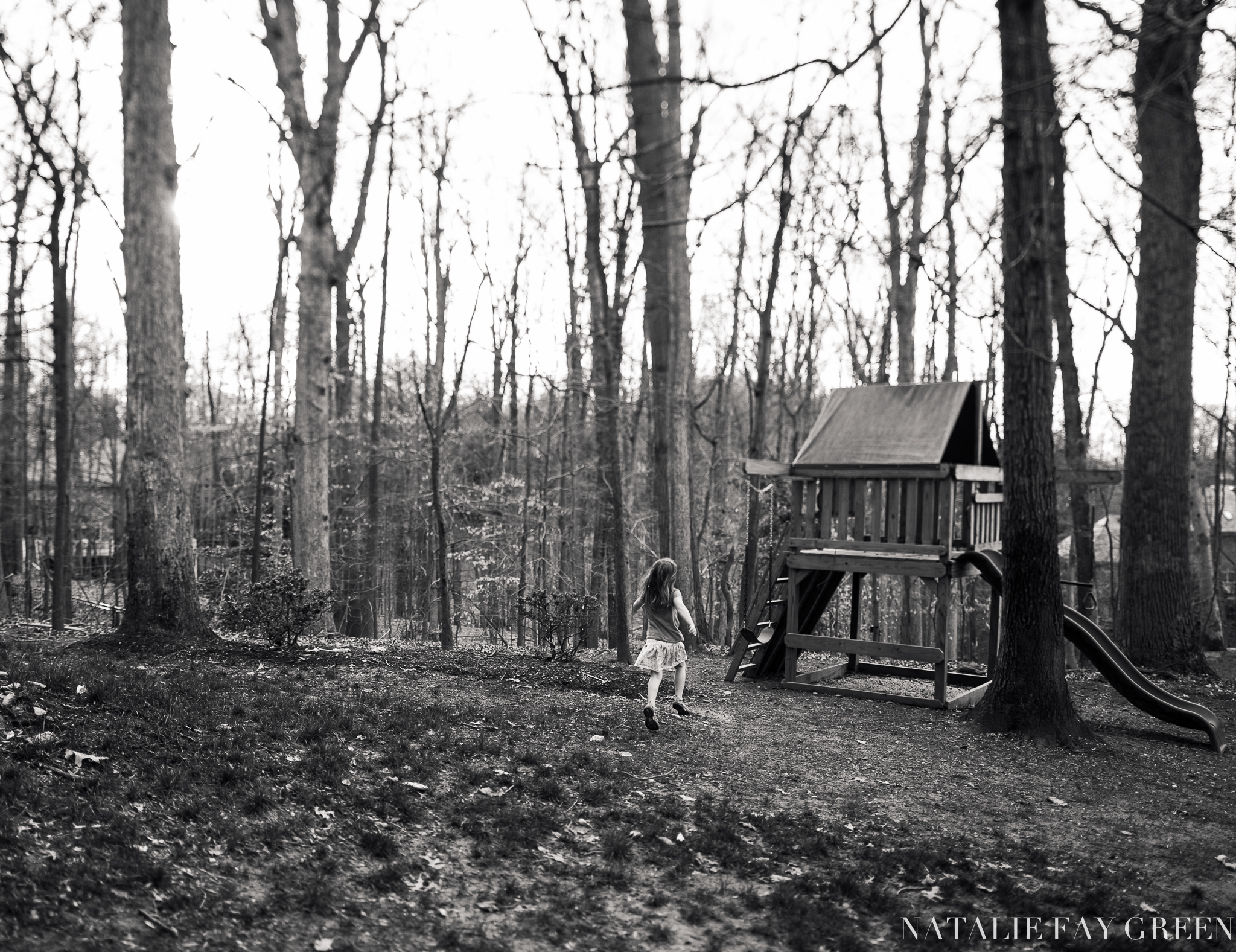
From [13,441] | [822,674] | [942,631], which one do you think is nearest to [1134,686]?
[942,631]

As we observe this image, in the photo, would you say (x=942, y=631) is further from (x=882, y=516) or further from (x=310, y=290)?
(x=310, y=290)

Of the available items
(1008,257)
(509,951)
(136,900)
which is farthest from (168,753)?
(1008,257)

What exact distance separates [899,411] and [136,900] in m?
8.75

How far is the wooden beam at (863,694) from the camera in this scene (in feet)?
32.3

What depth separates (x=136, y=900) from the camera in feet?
13.0

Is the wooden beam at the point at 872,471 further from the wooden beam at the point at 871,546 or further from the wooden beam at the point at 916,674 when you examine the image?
the wooden beam at the point at 916,674

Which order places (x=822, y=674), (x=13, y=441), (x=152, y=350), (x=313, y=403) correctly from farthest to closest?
1. (x=13, y=441)
2. (x=313, y=403)
3. (x=822, y=674)
4. (x=152, y=350)

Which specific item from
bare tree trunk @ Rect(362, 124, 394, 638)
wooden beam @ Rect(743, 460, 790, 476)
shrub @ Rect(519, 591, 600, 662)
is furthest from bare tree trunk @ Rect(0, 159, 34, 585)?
wooden beam @ Rect(743, 460, 790, 476)

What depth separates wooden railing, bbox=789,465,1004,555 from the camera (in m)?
9.73

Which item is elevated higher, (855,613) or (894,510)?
(894,510)

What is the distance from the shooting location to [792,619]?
Result: 34.4 ft

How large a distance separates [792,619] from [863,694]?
1.10 meters

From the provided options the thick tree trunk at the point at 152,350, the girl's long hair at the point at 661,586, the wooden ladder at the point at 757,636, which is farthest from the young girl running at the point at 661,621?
the thick tree trunk at the point at 152,350

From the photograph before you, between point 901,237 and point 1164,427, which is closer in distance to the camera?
point 1164,427
